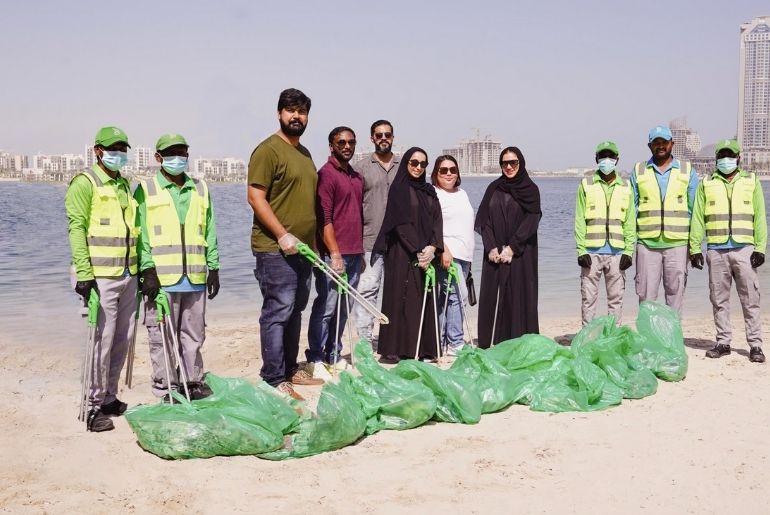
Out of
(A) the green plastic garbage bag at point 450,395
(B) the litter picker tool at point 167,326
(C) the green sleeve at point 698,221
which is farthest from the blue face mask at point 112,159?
(C) the green sleeve at point 698,221

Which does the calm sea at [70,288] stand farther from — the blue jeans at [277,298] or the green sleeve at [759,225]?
the blue jeans at [277,298]

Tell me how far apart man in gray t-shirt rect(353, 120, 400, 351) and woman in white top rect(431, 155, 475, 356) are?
0.44 m

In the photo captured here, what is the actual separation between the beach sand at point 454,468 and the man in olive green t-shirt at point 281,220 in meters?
1.11

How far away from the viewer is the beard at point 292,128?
5.13 m

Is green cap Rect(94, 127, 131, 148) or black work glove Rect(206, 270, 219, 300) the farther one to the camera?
black work glove Rect(206, 270, 219, 300)

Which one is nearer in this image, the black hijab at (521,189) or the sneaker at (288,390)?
the sneaker at (288,390)

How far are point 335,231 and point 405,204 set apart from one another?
65cm

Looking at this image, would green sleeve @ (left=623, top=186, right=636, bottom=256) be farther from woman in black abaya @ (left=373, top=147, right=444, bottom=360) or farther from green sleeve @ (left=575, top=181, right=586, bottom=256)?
woman in black abaya @ (left=373, top=147, right=444, bottom=360)

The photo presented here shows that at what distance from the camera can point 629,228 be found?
6457 millimetres

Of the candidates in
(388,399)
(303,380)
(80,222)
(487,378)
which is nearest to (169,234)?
(80,222)

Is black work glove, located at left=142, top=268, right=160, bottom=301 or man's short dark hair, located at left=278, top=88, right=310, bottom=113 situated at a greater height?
man's short dark hair, located at left=278, top=88, right=310, bottom=113

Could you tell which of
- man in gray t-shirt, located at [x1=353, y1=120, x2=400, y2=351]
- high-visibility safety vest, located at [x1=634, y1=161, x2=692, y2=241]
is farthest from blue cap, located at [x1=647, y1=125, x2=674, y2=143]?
man in gray t-shirt, located at [x1=353, y1=120, x2=400, y2=351]

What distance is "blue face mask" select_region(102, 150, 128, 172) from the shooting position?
4410 millimetres

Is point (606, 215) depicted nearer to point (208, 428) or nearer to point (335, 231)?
point (335, 231)
